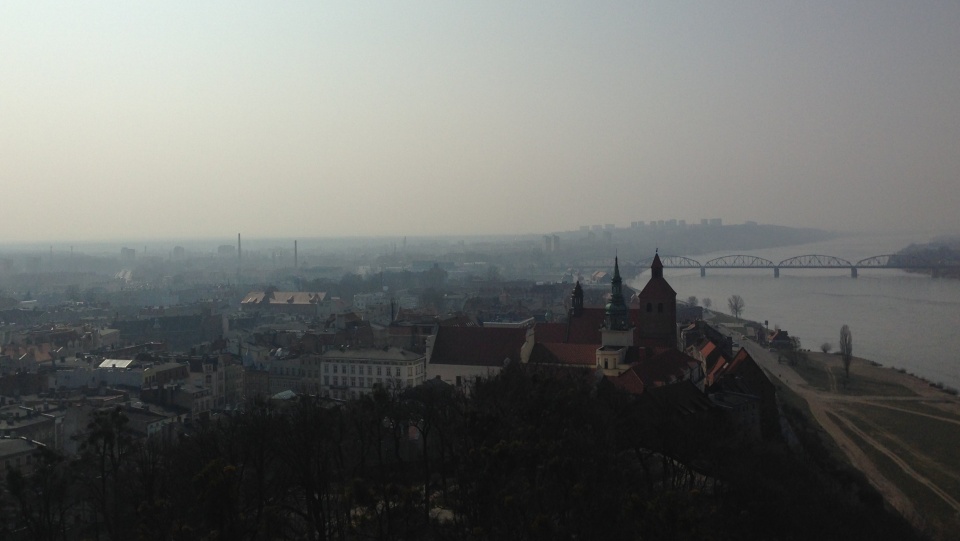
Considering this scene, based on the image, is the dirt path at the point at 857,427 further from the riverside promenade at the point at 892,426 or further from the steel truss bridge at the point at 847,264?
the steel truss bridge at the point at 847,264

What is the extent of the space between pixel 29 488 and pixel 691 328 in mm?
23066

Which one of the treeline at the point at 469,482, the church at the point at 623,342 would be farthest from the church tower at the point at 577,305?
the treeline at the point at 469,482

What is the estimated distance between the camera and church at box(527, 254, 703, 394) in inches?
709

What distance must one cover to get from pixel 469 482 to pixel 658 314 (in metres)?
14.4

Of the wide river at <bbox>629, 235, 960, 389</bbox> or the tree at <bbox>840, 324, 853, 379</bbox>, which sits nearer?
the tree at <bbox>840, 324, 853, 379</bbox>

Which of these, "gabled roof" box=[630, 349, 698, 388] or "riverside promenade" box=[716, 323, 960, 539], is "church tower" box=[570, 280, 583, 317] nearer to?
"gabled roof" box=[630, 349, 698, 388]

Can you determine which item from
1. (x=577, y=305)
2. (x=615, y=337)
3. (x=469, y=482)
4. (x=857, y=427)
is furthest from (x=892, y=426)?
(x=469, y=482)

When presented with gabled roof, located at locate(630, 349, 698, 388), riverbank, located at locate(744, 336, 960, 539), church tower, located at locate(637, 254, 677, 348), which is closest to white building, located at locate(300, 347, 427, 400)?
church tower, located at locate(637, 254, 677, 348)

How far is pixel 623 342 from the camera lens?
2073 centimetres

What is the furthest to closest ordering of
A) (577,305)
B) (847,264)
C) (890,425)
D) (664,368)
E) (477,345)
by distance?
1. (847,264)
2. (577,305)
3. (890,425)
4. (477,345)
5. (664,368)

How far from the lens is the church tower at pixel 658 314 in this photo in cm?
2266

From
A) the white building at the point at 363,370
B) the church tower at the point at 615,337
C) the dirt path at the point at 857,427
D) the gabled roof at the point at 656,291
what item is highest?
the gabled roof at the point at 656,291

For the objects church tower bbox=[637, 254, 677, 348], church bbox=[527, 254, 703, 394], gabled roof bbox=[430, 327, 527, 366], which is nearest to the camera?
church bbox=[527, 254, 703, 394]

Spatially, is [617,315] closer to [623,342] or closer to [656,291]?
[623,342]
